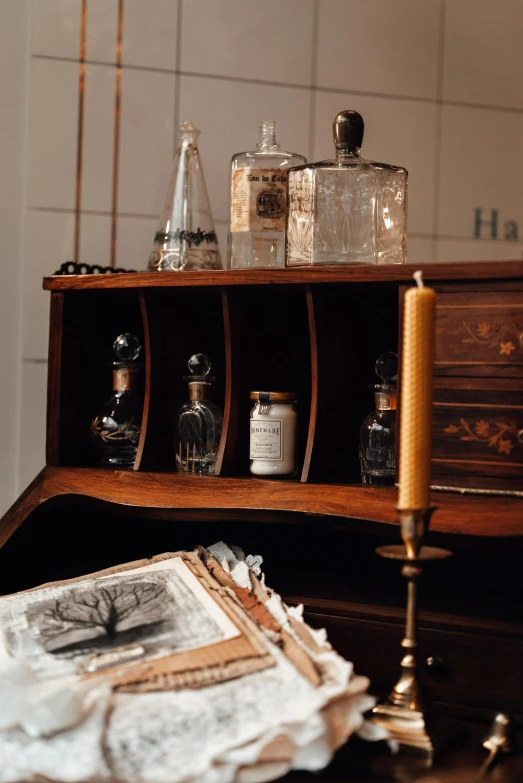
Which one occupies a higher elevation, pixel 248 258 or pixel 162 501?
pixel 248 258

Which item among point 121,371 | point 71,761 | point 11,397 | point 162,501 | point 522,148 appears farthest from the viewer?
point 522,148

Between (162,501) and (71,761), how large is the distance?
0.39m

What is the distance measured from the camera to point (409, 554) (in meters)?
0.85

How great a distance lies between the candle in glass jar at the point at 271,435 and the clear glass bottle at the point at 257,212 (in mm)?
191

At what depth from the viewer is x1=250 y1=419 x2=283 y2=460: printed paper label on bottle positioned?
43.5 inches

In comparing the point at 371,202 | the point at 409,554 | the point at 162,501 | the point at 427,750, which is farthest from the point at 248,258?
the point at 427,750

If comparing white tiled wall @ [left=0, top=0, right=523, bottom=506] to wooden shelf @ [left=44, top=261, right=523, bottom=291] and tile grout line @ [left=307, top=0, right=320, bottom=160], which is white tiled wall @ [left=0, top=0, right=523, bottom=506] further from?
wooden shelf @ [left=44, top=261, right=523, bottom=291]

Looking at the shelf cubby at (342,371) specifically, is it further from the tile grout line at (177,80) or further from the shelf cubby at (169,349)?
the tile grout line at (177,80)

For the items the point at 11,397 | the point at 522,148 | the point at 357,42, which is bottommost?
the point at 11,397

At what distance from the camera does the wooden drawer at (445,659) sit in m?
0.95

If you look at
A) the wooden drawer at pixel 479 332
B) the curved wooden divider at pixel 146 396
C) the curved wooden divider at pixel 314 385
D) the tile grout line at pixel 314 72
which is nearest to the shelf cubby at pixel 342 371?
the curved wooden divider at pixel 314 385

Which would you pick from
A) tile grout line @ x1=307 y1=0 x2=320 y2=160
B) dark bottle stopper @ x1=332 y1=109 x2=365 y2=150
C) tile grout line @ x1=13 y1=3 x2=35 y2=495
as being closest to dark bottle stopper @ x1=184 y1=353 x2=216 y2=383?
dark bottle stopper @ x1=332 y1=109 x2=365 y2=150

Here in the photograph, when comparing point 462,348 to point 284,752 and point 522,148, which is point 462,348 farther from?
point 522,148

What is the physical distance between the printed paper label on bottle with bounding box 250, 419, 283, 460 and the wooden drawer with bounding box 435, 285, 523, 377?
0.22m
